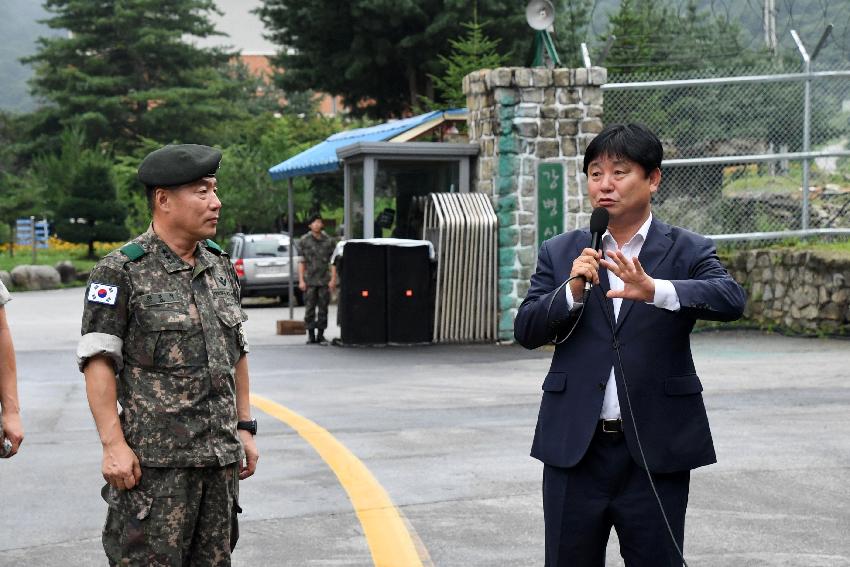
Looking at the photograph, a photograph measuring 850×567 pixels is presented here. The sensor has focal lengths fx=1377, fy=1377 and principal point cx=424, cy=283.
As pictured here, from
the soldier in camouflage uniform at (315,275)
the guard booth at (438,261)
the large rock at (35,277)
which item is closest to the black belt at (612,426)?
the guard booth at (438,261)

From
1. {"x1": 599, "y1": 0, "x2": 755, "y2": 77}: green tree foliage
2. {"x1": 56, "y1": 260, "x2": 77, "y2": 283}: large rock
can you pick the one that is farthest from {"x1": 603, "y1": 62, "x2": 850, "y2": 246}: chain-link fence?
{"x1": 56, "y1": 260, "x2": 77, "y2": 283}: large rock

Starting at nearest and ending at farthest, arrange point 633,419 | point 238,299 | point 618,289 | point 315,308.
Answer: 1. point 633,419
2. point 618,289
3. point 238,299
4. point 315,308

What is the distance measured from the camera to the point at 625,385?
3.88 meters

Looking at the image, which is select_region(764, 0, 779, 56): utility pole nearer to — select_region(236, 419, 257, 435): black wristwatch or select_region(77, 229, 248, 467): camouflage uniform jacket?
select_region(236, 419, 257, 435): black wristwatch

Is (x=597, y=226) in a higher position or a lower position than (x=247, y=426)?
higher

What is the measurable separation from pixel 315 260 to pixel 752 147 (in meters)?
6.22

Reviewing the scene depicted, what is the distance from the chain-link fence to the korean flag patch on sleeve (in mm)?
14072

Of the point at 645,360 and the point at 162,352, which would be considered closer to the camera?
the point at 645,360

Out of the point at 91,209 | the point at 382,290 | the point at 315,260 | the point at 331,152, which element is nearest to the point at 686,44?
the point at 382,290

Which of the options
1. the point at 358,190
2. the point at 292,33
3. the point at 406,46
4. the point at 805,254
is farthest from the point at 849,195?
the point at 292,33

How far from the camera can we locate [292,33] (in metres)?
40.4

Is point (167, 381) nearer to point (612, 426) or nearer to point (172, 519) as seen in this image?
point (172, 519)

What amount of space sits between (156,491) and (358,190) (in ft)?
55.6

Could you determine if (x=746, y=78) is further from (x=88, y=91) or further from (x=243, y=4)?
(x=243, y=4)
